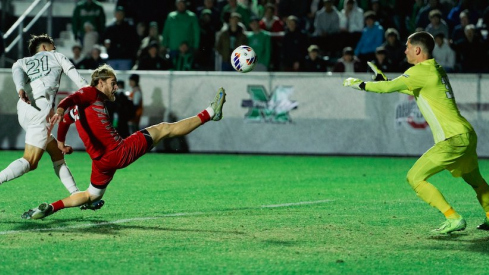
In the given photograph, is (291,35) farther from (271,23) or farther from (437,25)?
(437,25)

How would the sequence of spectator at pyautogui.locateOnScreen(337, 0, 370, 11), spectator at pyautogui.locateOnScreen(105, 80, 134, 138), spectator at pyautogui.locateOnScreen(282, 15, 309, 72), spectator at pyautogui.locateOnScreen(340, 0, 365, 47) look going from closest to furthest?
spectator at pyautogui.locateOnScreen(105, 80, 134, 138) → spectator at pyautogui.locateOnScreen(282, 15, 309, 72) → spectator at pyautogui.locateOnScreen(340, 0, 365, 47) → spectator at pyautogui.locateOnScreen(337, 0, 370, 11)

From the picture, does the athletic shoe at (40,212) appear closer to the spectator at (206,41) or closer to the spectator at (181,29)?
the spectator at (181,29)

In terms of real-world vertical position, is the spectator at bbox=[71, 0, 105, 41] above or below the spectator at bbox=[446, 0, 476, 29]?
below

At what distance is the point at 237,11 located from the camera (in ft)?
73.8

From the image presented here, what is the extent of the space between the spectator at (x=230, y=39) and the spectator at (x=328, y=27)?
2.05 m

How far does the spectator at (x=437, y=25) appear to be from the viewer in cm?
2034

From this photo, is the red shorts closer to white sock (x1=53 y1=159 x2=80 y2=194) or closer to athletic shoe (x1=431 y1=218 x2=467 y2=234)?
white sock (x1=53 y1=159 x2=80 y2=194)

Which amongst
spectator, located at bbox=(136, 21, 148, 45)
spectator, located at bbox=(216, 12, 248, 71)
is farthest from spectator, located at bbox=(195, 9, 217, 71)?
spectator, located at bbox=(136, 21, 148, 45)

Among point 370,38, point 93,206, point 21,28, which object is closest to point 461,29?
point 370,38

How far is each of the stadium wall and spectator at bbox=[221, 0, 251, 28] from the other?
10.6 ft

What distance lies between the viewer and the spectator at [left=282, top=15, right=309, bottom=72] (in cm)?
2100

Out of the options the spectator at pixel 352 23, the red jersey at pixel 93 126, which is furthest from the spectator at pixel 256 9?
the red jersey at pixel 93 126

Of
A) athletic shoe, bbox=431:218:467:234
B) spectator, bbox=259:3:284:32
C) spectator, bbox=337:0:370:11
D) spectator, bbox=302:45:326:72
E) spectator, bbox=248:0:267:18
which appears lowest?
athletic shoe, bbox=431:218:467:234

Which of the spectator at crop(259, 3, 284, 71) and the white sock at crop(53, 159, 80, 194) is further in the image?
the spectator at crop(259, 3, 284, 71)
